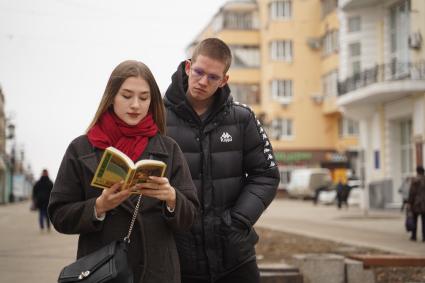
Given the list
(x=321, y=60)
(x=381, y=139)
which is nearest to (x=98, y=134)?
(x=381, y=139)

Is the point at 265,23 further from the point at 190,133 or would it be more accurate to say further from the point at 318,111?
the point at 190,133

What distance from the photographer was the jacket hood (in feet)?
14.7

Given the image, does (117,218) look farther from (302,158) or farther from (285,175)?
(285,175)

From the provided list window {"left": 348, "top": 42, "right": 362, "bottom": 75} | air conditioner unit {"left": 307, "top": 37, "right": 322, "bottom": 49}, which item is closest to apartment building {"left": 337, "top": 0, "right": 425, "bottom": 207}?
window {"left": 348, "top": 42, "right": 362, "bottom": 75}

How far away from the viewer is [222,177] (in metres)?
4.43

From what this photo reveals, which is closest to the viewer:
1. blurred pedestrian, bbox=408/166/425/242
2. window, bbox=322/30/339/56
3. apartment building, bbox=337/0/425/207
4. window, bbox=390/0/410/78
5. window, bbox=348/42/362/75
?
blurred pedestrian, bbox=408/166/425/242

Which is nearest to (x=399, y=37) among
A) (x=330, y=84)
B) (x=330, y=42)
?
(x=330, y=42)

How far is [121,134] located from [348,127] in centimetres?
6181

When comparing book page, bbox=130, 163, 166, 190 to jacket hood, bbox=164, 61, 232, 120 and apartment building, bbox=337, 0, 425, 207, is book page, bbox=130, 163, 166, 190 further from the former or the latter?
apartment building, bbox=337, 0, 425, 207

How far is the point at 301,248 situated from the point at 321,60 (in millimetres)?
51147

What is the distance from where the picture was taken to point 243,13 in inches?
2822

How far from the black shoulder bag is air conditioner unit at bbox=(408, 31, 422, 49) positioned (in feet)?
94.9

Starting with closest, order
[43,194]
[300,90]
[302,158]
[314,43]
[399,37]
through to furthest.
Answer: [43,194] → [399,37] → [314,43] → [300,90] → [302,158]

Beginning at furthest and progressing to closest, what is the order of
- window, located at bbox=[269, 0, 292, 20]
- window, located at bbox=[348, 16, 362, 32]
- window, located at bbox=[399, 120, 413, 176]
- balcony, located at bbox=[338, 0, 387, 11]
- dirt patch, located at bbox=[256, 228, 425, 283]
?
window, located at bbox=[269, 0, 292, 20], window, located at bbox=[348, 16, 362, 32], balcony, located at bbox=[338, 0, 387, 11], window, located at bbox=[399, 120, 413, 176], dirt patch, located at bbox=[256, 228, 425, 283]
